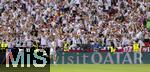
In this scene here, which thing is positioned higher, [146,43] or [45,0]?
[45,0]

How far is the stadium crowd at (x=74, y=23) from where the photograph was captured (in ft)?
115

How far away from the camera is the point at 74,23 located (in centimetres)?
3722

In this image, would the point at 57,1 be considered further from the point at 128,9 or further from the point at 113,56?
the point at 113,56

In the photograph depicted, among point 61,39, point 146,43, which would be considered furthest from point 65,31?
point 146,43

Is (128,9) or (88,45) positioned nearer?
(88,45)

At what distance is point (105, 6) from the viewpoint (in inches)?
1549

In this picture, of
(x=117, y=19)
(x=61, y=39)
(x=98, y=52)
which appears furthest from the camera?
(x=117, y=19)

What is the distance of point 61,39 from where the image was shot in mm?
35094

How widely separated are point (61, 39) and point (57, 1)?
517cm

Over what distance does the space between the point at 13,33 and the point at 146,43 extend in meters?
9.72

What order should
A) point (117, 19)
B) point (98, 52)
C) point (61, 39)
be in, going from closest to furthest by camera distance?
point (98, 52) → point (61, 39) → point (117, 19)

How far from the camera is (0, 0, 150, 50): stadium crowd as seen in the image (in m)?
35.0

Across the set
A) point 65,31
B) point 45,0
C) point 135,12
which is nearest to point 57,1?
point 45,0

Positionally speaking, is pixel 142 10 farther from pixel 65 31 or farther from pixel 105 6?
pixel 65 31
